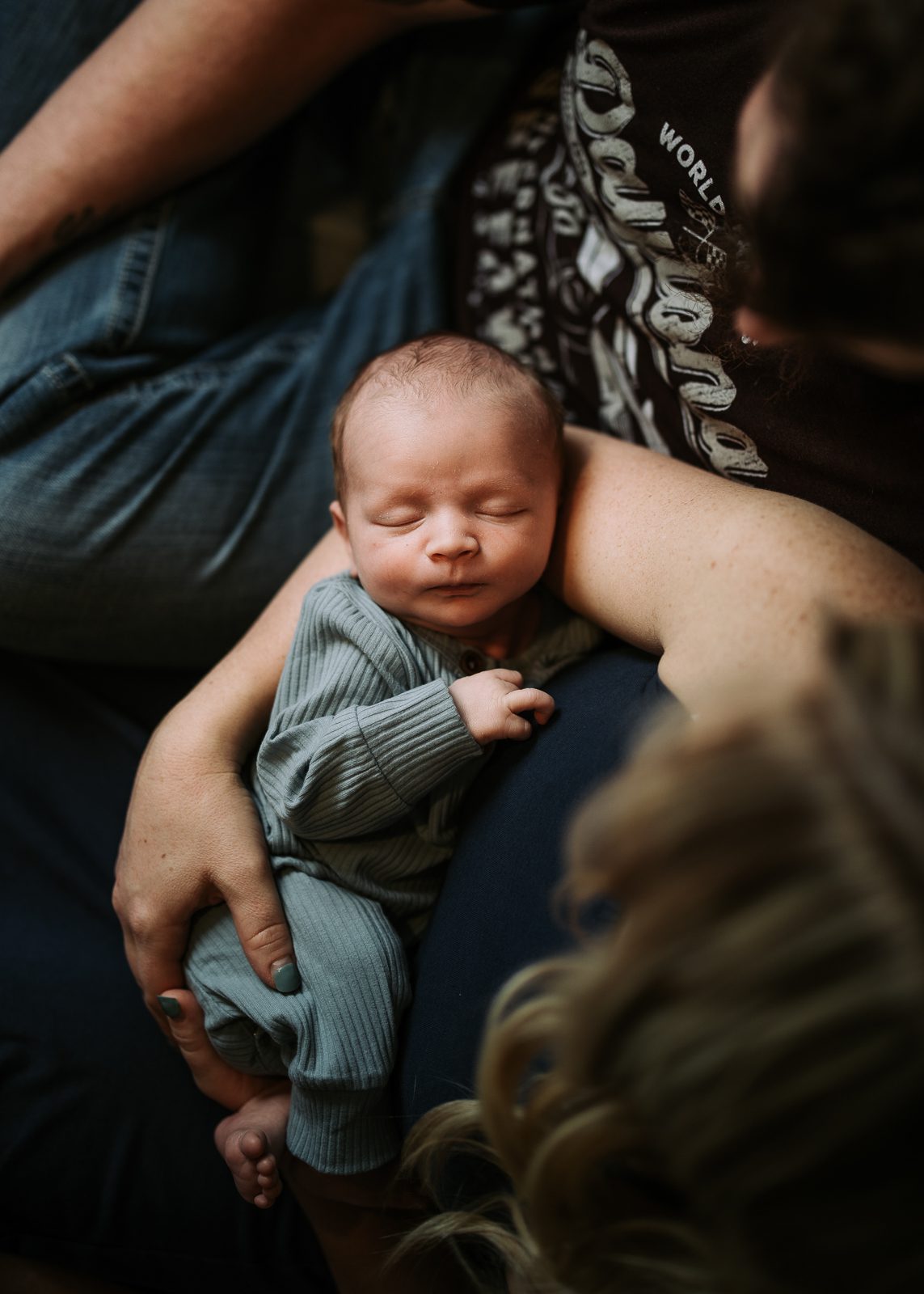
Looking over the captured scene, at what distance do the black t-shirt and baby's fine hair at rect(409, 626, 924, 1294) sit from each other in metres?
0.39

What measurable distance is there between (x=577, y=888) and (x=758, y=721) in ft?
0.53

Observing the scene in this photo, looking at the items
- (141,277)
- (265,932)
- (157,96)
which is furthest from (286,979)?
(157,96)

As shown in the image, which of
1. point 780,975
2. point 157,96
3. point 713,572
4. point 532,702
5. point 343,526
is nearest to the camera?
point 780,975

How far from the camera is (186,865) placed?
1041mm

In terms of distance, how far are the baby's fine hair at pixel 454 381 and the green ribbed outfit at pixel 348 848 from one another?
22 centimetres

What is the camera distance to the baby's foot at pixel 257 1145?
1.02 metres

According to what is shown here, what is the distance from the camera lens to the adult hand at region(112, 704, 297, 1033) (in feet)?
3.32

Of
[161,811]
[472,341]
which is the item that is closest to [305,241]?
[472,341]

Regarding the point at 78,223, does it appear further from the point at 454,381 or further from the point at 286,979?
the point at 286,979

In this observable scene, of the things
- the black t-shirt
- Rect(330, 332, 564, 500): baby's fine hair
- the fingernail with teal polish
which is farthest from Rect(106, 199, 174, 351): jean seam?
the fingernail with teal polish

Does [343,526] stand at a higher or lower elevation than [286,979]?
higher

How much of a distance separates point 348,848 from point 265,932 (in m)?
0.12

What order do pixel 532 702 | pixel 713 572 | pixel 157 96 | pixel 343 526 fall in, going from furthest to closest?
pixel 157 96
pixel 343 526
pixel 532 702
pixel 713 572

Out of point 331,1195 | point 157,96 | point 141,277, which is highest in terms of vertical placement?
point 157,96
